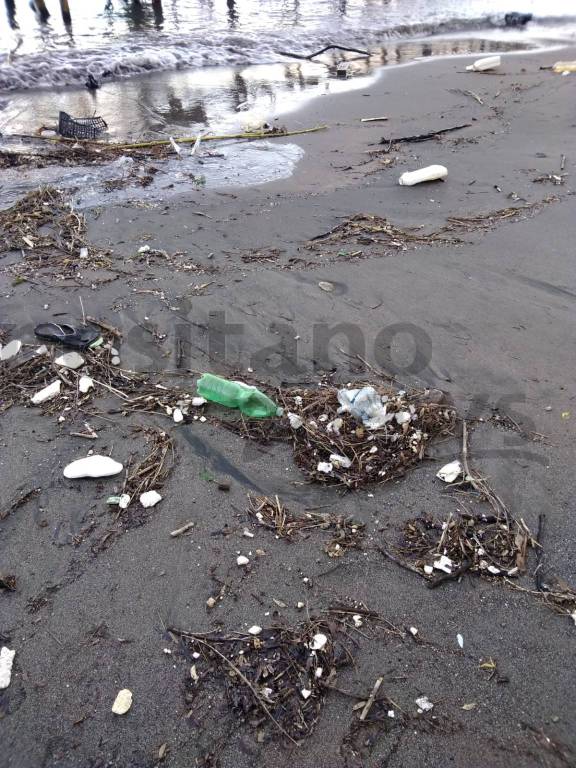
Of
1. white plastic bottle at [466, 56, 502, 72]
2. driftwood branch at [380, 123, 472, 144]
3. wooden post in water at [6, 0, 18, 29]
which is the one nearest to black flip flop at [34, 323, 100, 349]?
driftwood branch at [380, 123, 472, 144]

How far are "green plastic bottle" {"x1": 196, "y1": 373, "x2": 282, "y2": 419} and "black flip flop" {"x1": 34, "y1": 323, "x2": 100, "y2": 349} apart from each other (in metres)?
1.00

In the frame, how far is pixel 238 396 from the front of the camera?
10.3 ft

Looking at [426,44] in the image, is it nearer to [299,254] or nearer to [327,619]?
[299,254]

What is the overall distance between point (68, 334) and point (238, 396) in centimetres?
149

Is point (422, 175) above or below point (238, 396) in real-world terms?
above

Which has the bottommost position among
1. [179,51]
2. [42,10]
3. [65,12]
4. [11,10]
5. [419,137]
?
[419,137]

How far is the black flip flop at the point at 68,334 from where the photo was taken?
3625 millimetres

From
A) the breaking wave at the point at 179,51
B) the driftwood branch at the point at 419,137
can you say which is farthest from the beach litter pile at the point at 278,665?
the breaking wave at the point at 179,51

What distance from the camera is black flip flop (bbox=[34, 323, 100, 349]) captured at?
11.9 ft

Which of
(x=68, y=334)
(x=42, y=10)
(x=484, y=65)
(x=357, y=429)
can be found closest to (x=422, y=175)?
(x=357, y=429)

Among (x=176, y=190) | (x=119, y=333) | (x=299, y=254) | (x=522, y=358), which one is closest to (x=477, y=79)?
(x=176, y=190)

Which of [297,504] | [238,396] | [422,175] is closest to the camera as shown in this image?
[297,504]

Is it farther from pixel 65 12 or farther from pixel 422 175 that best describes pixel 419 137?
pixel 65 12

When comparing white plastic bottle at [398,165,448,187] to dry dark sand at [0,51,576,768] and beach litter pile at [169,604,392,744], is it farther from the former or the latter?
beach litter pile at [169,604,392,744]
